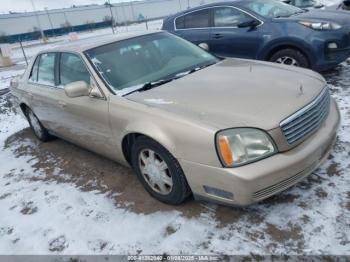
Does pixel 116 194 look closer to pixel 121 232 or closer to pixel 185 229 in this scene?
pixel 121 232

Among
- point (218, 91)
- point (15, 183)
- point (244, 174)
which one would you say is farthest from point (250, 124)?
point (15, 183)

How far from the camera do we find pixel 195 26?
6.84 m

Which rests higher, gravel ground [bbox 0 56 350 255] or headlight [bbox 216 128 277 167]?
headlight [bbox 216 128 277 167]

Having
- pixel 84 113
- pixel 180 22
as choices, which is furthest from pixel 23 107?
pixel 180 22

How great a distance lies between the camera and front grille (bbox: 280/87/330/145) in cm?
245

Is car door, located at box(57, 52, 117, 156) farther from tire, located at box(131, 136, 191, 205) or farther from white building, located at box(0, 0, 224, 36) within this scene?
white building, located at box(0, 0, 224, 36)

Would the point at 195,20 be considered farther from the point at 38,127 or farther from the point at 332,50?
the point at 38,127

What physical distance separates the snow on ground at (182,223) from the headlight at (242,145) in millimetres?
658

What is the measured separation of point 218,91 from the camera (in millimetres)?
2891

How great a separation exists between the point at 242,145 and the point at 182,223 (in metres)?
0.93

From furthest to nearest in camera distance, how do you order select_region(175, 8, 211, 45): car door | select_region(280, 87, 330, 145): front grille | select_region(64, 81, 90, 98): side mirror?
select_region(175, 8, 211, 45): car door
select_region(64, 81, 90, 98): side mirror
select_region(280, 87, 330, 145): front grille

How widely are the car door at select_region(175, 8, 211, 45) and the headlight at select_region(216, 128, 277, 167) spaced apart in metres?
4.64

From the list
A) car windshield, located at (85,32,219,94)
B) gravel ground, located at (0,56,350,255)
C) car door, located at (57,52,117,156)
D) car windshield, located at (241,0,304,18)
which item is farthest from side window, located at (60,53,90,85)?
car windshield, located at (241,0,304,18)

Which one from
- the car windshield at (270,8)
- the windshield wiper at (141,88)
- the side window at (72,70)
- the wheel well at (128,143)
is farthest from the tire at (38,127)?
the car windshield at (270,8)
